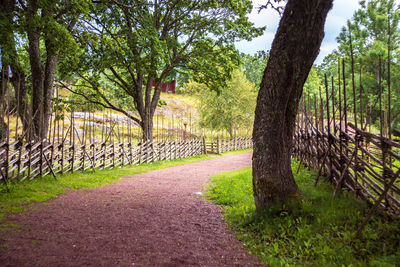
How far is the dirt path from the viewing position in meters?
3.06

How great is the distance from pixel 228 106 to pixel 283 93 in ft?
80.8

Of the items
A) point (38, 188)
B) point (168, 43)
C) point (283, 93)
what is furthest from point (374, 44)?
point (38, 188)

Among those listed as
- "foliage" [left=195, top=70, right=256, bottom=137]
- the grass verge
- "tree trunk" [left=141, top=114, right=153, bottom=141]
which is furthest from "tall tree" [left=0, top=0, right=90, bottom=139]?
"foliage" [left=195, top=70, right=256, bottom=137]

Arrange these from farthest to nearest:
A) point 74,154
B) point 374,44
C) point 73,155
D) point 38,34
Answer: point 374,44
point 74,154
point 73,155
point 38,34

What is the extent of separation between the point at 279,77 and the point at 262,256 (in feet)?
9.00

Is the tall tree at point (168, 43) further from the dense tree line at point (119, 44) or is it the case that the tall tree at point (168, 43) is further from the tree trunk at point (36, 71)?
the tree trunk at point (36, 71)

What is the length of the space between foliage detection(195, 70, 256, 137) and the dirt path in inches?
898

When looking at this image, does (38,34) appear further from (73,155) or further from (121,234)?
(121,234)

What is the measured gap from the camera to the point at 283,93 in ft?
Result: 13.1

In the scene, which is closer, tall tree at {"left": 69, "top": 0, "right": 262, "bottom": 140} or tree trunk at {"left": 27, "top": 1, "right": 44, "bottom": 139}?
tree trunk at {"left": 27, "top": 1, "right": 44, "bottom": 139}

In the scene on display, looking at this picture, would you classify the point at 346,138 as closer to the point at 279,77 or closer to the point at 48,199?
the point at 279,77

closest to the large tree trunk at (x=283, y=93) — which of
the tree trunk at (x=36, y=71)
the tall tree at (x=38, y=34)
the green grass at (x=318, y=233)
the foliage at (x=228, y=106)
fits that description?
the green grass at (x=318, y=233)

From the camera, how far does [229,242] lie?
377 centimetres

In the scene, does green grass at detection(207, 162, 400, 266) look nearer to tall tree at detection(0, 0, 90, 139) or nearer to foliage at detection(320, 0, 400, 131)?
tall tree at detection(0, 0, 90, 139)
